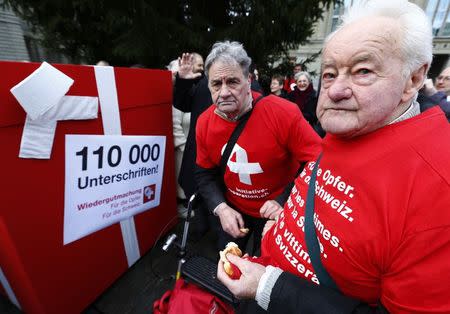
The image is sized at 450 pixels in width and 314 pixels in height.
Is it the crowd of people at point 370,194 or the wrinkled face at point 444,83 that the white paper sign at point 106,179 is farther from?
the wrinkled face at point 444,83

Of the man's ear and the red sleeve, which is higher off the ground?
the man's ear

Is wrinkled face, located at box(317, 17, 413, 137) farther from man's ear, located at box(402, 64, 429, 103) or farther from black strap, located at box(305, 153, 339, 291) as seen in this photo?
black strap, located at box(305, 153, 339, 291)

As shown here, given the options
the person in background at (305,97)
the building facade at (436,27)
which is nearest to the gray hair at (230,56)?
the person in background at (305,97)

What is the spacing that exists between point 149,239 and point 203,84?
171 cm

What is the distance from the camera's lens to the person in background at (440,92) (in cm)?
216

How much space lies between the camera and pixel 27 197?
1.46 metres

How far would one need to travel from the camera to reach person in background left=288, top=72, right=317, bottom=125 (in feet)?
16.5

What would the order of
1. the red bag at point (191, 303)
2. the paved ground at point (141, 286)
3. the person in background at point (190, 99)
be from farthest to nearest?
the person in background at point (190, 99) → the paved ground at point (141, 286) → the red bag at point (191, 303)

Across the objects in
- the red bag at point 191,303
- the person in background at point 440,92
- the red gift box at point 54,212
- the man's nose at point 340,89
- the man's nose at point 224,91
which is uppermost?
the man's nose at point 340,89

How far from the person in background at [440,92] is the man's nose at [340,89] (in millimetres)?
1573

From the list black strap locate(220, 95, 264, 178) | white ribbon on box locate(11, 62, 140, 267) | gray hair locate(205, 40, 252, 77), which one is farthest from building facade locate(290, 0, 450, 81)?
white ribbon on box locate(11, 62, 140, 267)

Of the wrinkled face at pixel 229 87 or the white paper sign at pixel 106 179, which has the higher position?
the wrinkled face at pixel 229 87

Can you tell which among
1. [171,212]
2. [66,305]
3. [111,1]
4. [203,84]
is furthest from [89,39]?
[66,305]

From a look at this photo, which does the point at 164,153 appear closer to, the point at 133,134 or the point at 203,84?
the point at 133,134
